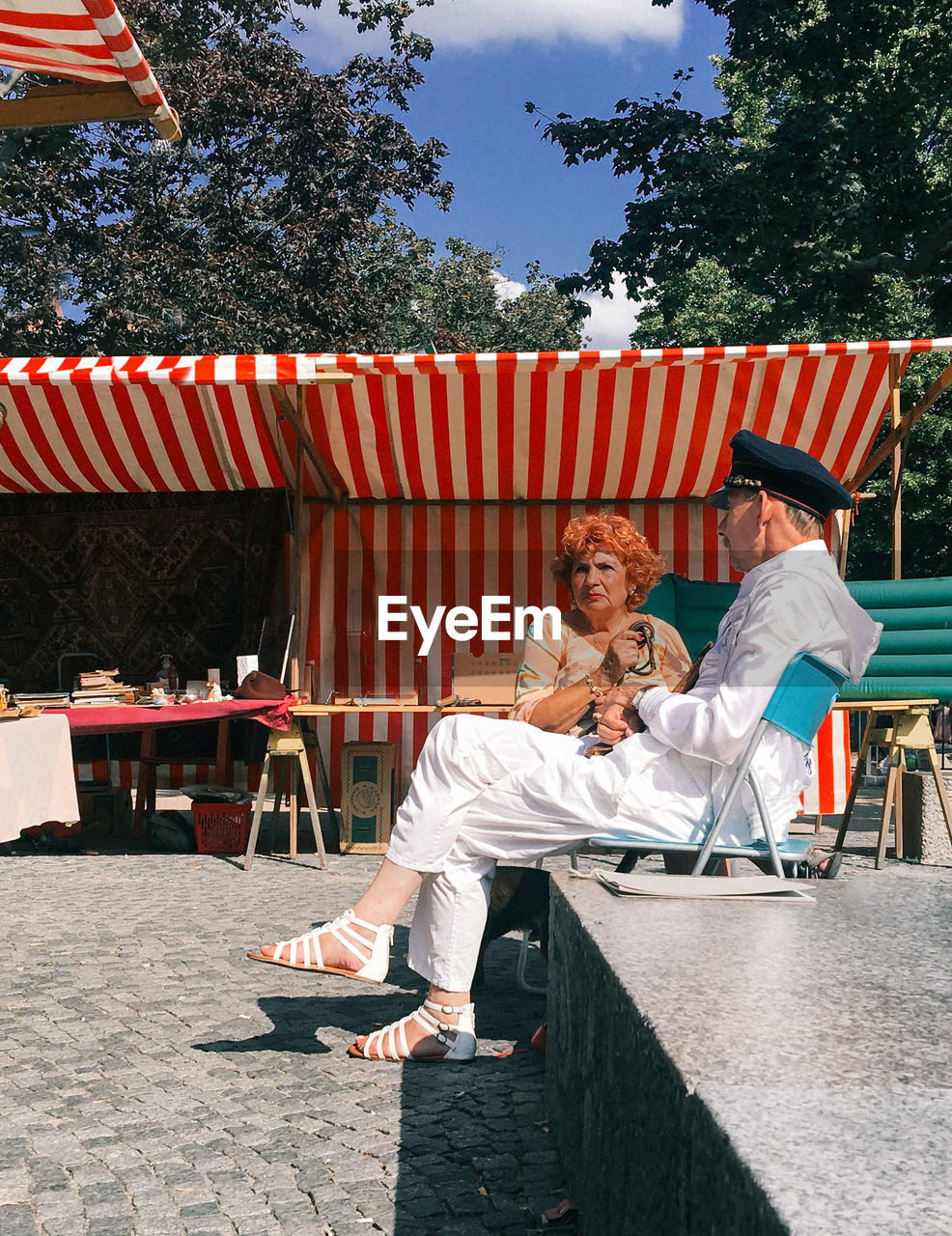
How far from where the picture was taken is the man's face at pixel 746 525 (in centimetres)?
307

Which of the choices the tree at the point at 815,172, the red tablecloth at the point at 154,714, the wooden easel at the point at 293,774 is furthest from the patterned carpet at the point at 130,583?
the tree at the point at 815,172

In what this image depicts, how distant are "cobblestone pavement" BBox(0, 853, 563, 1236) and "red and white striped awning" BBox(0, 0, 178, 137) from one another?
279 cm

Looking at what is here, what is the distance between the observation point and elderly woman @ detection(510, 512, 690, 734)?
13.7 feet

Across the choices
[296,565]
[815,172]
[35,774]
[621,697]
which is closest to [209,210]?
[815,172]

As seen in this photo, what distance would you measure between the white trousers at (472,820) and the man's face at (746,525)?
25.2 inches

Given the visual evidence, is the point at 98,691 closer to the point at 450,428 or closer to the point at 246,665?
the point at 246,665

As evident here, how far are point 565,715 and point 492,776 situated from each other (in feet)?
2.19

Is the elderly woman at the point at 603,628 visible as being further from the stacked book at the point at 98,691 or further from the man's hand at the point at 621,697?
the stacked book at the point at 98,691

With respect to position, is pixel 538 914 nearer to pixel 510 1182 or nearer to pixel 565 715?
pixel 565 715

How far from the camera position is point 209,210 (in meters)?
17.0

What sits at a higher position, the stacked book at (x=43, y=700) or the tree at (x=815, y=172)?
the tree at (x=815, y=172)

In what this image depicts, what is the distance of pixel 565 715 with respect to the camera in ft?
12.0

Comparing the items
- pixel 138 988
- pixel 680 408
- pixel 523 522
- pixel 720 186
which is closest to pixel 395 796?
pixel 523 522

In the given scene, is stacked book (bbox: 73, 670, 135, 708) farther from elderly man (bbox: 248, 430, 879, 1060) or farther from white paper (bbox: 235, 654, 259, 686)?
elderly man (bbox: 248, 430, 879, 1060)
